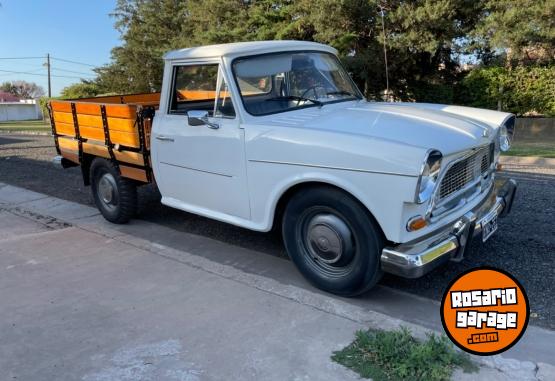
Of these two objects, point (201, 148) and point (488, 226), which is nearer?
point (488, 226)

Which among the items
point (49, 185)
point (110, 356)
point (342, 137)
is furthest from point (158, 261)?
point (49, 185)

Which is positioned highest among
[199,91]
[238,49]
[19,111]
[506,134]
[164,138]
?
[19,111]

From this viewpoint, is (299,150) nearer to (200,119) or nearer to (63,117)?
(200,119)

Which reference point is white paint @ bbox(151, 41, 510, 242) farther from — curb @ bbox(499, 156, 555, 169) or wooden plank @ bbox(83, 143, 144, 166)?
curb @ bbox(499, 156, 555, 169)

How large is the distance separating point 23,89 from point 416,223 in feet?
372

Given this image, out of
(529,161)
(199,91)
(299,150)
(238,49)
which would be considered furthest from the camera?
(529,161)

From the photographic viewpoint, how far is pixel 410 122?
3.83 metres

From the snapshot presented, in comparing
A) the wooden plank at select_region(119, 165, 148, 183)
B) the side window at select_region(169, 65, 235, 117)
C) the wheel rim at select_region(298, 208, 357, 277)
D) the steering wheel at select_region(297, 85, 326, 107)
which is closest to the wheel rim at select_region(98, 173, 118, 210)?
the wooden plank at select_region(119, 165, 148, 183)

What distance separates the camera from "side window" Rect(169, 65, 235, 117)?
14.3 feet

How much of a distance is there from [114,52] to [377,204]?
114 ft

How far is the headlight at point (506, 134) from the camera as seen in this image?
4.30 m

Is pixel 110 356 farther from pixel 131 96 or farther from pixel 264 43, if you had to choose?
pixel 131 96

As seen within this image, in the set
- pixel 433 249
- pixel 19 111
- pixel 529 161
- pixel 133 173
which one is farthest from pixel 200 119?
pixel 19 111

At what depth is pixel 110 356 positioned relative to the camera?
307cm
